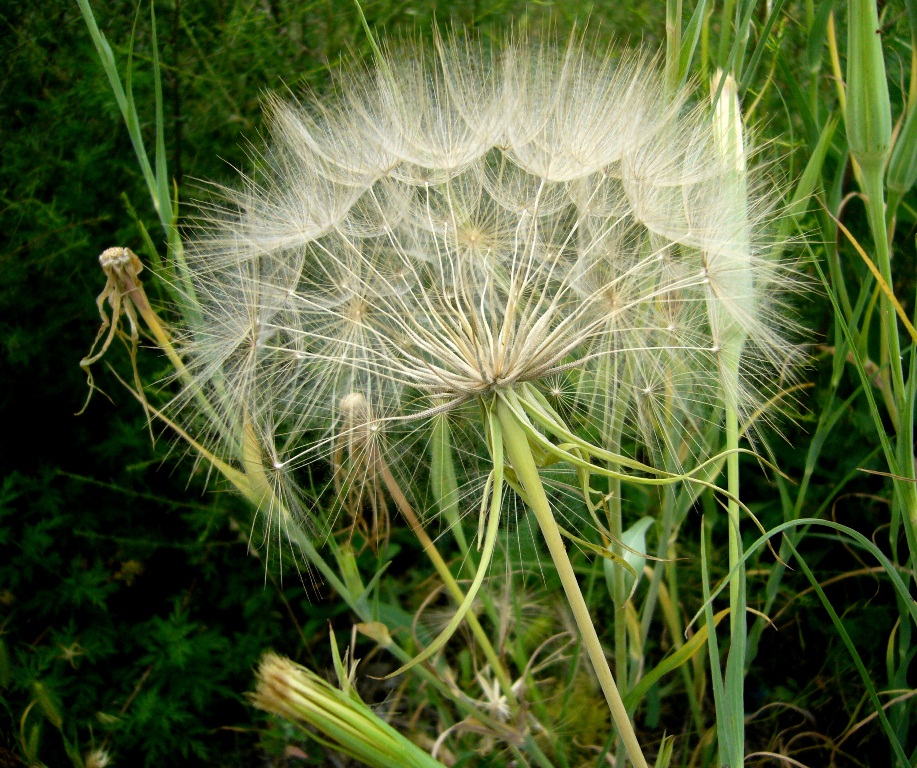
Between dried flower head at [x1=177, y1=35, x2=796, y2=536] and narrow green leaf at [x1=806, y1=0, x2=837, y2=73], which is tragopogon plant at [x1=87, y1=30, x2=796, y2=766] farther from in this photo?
narrow green leaf at [x1=806, y1=0, x2=837, y2=73]

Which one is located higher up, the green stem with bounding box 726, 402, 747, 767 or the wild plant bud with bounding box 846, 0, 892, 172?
the wild plant bud with bounding box 846, 0, 892, 172

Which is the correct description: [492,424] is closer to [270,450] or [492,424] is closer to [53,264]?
[270,450]

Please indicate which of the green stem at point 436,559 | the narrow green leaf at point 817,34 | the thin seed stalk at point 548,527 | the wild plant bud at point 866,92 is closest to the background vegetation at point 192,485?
the green stem at point 436,559

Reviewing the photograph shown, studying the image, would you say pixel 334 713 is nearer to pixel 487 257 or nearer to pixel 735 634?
pixel 735 634

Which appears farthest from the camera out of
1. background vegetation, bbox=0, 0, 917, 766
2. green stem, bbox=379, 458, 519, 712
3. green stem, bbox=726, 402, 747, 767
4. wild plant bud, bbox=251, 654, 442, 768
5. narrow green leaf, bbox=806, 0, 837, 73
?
background vegetation, bbox=0, 0, 917, 766

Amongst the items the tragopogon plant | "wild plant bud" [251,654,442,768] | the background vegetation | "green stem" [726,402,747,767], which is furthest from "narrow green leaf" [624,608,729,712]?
the background vegetation

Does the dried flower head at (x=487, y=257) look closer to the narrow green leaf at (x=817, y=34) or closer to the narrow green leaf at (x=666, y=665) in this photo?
the narrow green leaf at (x=817, y=34)

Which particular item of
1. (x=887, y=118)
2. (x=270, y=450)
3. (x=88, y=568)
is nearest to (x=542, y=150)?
(x=887, y=118)
